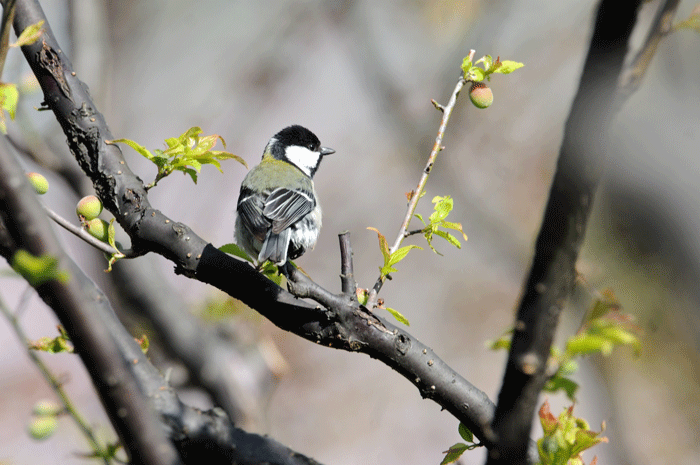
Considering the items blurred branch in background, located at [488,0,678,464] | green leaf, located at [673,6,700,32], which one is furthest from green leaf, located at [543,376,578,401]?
green leaf, located at [673,6,700,32]

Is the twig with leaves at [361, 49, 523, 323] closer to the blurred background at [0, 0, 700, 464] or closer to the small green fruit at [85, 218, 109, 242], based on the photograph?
the small green fruit at [85, 218, 109, 242]

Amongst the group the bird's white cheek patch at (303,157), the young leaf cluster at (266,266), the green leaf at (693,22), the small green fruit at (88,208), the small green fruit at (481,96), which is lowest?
the small green fruit at (88,208)

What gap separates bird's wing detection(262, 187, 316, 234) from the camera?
245 cm

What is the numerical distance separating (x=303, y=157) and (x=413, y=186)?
9.87ft

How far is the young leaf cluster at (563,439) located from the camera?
1143 millimetres

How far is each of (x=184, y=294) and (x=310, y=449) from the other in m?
2.13

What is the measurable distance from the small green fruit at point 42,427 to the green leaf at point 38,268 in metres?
1.26

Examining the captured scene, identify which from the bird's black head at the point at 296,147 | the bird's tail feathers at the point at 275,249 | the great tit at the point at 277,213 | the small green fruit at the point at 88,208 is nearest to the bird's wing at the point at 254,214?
the great tit at the point at 277,213

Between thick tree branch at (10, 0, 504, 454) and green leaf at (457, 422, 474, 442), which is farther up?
thick tree branch at (10, 0, 504, 454)

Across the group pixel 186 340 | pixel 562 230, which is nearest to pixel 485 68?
pixel 562 230

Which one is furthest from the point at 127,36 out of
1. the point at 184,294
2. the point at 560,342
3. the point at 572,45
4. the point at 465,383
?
the point at 465,383

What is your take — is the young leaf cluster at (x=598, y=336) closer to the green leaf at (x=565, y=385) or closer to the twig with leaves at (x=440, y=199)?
the green leaf at (x=565, y=385)

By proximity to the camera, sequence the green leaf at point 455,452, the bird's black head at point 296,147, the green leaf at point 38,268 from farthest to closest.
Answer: the bird's black head at point 296,147
the green leaf at point 455,452
the green leaf at point 38,268

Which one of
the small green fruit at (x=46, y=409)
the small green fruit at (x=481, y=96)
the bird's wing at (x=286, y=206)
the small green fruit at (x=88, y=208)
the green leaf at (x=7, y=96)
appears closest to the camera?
the green leaf at (x=7, y=96)
